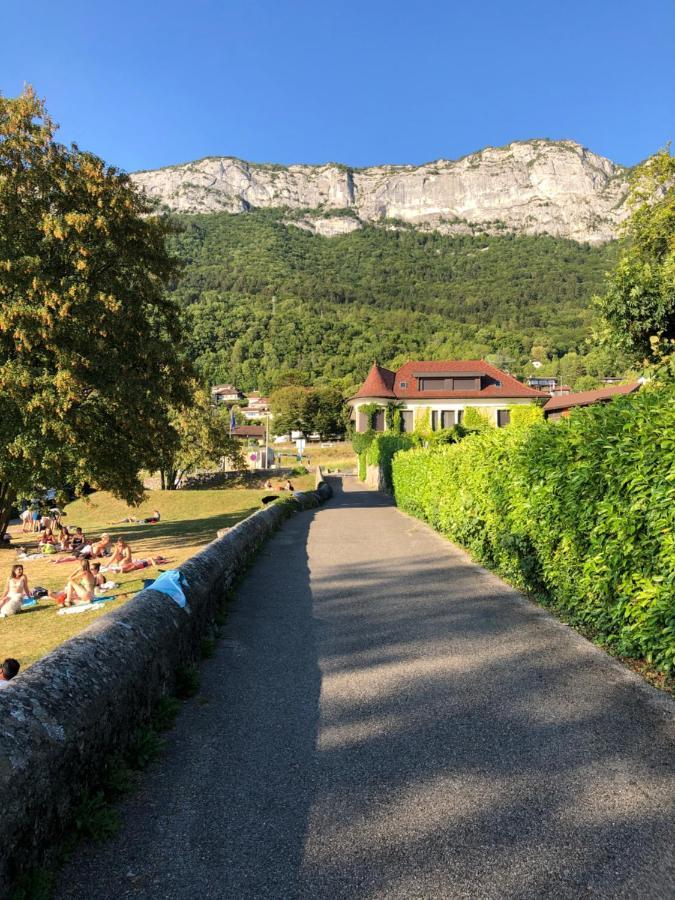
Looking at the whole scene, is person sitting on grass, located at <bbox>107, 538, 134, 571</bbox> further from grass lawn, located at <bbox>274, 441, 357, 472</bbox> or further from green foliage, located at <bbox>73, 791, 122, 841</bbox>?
grass lawn, located at <bbox>274, 441, 357, 472</bbox>

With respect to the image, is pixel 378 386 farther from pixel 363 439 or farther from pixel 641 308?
pixel 641 308

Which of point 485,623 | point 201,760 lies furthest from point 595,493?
point 201,760

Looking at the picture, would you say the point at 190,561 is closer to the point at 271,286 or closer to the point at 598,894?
the point at 598,894

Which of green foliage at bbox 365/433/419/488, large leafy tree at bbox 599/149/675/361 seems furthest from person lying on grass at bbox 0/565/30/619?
green foliage at bbox 365/433/419/488

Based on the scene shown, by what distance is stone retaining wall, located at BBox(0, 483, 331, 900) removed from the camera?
2504mm

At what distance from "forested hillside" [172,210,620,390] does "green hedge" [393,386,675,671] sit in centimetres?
9814

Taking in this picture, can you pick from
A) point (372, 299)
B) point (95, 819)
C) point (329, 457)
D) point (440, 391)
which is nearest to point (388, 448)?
point (440, 391)

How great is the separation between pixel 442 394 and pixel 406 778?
182ft

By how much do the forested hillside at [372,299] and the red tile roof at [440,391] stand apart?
4543 cm

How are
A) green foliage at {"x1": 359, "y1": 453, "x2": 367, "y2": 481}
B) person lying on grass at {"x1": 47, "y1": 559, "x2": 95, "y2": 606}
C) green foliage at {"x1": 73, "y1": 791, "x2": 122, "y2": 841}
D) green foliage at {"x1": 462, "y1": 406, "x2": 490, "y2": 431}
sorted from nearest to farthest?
green foliage at {"x1": 73, "y1": 791, "x2": 122, "y2": 841}
person lying on grass at {"x1": 47, "y1": 559, "x2": 95, "y2": 606}
green foliage at {"x1": 359, "y1": 453, "x2": 367, "y2": 481}
green foliage at {"x1": 462, "y1": 406, "x2": 490, "y2": 431}

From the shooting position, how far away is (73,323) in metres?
16.5

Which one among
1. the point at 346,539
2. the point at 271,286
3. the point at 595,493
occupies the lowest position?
the point at 346,539

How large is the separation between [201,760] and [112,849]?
3.14 ft

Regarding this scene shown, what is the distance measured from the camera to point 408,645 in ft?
20.0
